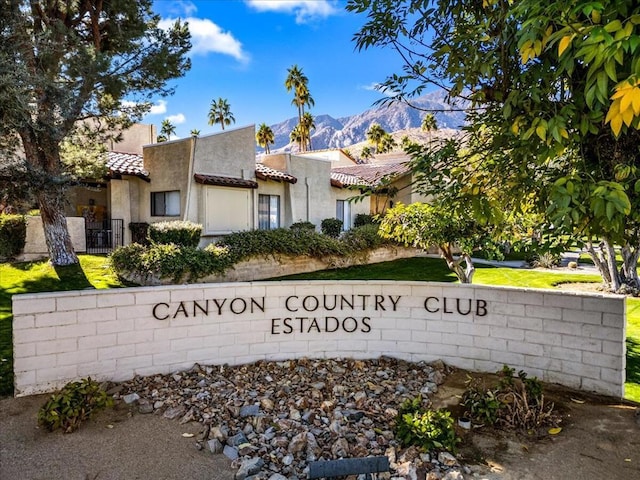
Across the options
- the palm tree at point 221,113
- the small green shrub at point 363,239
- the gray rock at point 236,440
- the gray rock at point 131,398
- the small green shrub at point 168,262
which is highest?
the palm tree at point 221,113

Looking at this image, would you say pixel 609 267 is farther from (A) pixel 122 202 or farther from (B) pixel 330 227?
(A) pixel 122 202

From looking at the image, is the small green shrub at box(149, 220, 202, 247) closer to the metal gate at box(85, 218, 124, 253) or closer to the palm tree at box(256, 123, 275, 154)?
the metal gate at box(85, 218, 124, 253)

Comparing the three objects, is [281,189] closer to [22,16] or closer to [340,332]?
[22,16]

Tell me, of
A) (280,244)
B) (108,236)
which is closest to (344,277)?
(280,244)

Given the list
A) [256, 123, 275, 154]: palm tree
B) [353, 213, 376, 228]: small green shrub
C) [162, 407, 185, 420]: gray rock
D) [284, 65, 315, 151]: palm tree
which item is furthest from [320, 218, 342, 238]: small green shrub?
[256, 123, 275, 154]: palm tree

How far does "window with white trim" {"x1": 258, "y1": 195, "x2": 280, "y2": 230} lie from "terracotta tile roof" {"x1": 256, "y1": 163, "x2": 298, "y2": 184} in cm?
110

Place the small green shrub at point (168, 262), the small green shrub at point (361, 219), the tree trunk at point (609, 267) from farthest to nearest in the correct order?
the small green shrub at point (361, 219)
the tree trunk at point (609, 267)
the small green shrub at point (168, 262)

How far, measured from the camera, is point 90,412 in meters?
5.13

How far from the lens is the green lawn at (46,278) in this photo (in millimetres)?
11067

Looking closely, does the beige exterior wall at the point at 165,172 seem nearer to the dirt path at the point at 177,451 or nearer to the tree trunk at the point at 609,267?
the dirt path at the point at 177,451

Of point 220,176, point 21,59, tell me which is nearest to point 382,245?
point 220,176

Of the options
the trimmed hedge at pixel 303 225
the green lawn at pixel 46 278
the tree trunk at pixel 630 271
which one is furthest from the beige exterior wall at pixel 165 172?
the tree trunk at pixel 630 271

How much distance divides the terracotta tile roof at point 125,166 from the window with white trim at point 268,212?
5.73m

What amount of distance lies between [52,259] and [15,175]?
3397 millimetres
